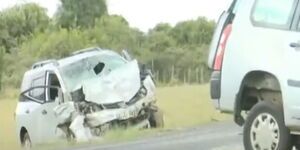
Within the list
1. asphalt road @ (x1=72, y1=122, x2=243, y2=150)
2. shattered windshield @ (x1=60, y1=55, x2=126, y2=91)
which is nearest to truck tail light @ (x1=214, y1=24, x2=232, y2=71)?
asphalt road @ (x1=72, y1=122, x2=243, y2=150)

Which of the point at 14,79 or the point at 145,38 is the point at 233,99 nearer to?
the point at 14,79

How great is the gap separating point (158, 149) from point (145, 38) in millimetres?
52511

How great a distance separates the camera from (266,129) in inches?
373

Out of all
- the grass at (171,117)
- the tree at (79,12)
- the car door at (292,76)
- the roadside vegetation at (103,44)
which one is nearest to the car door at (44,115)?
the grass at (171,117)

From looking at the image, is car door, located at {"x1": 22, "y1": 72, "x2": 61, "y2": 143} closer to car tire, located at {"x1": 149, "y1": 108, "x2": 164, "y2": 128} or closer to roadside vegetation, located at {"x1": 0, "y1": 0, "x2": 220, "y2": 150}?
car tire, located at {"x1": 149, "y1": 108, "x2": 164, "y2": 128}

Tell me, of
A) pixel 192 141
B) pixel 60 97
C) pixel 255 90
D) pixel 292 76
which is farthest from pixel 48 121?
pixel 292 76

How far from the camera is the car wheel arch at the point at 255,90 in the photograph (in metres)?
9.62

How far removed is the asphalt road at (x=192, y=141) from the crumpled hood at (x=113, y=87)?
1.28 m

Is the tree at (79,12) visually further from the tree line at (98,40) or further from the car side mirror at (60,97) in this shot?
the car side mirror at (60,97)

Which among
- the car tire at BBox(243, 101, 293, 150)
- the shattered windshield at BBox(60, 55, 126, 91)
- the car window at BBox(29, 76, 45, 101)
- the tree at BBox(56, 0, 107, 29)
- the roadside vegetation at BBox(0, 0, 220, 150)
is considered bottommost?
the car tire at BBox(243, 101, 293, 150)

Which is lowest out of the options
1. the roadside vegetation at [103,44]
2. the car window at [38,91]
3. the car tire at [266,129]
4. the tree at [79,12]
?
the car tire at [266,129]

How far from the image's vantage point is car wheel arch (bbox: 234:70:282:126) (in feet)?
31.6

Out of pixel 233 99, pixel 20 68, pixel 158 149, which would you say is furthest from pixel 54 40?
pixel 233 99

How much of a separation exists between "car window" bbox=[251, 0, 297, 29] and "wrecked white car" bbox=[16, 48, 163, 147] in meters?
8.01
